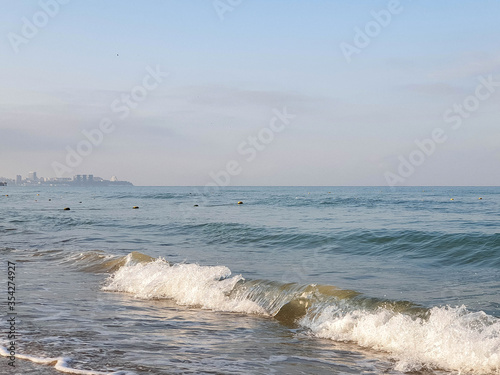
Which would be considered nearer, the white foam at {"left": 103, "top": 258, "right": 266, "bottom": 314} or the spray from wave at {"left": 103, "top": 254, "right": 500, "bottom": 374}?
the spray from wave at {"left": 103, "top": 254, "right": 500, "bottom": 374}

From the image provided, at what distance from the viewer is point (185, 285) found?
12.7 meters

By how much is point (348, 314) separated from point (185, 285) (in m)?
4.91

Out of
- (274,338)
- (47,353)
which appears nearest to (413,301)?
(274,338)

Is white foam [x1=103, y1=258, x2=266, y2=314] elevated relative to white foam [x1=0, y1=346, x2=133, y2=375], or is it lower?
lower

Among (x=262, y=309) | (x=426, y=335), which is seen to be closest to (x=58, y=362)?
(x=262, y=309)

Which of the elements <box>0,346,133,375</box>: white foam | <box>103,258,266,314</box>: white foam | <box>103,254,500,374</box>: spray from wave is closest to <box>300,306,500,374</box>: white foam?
<box>103,254,500,374</box>: spray from wave

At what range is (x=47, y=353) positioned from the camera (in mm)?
6867

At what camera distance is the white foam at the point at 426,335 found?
23.3 ft

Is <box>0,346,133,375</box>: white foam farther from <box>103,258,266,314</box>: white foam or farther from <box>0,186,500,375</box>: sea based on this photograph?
<box>103,258,266,314</box>: white foam

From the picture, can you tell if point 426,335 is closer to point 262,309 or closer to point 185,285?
point 262,309

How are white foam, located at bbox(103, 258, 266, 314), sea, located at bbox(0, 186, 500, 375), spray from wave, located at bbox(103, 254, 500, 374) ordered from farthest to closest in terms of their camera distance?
white foam, located at bbox(103, 258, 266, 314) → spray from wave, located at bbox(103, 254, 500, 374) → sea, located at bbox(0, 186, 500, 375)

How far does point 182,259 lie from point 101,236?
32.8 feet

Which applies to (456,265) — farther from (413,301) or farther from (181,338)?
(181,338)

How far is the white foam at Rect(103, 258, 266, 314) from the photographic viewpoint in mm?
11491
